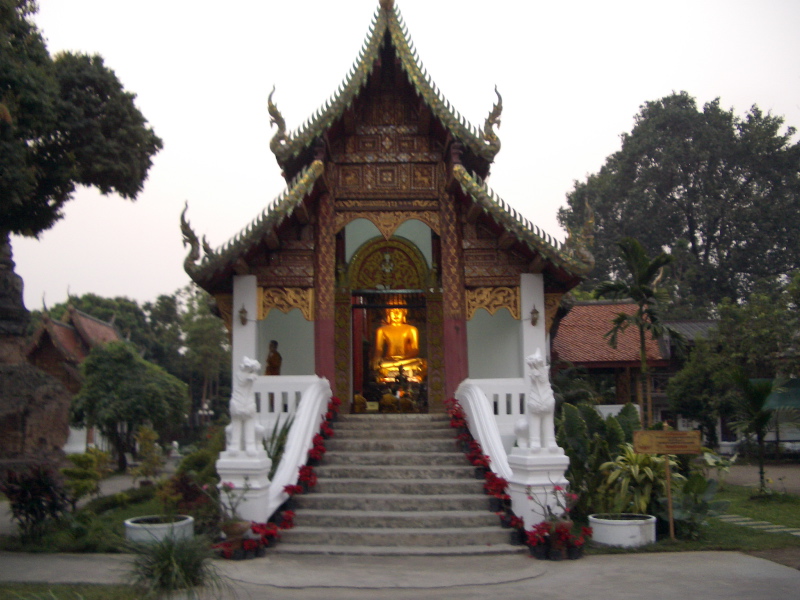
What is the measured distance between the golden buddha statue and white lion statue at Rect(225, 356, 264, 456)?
6.13 meters

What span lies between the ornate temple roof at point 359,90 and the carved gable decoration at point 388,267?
6.81ft

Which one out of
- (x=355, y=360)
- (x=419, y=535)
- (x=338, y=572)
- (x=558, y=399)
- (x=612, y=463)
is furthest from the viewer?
(x=355, y=360)

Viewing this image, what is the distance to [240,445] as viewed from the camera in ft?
25.0

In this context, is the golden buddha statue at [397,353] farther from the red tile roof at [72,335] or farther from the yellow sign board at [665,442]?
the red tile roof at [72,335]

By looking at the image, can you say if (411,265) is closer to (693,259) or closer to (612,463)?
(612,463)

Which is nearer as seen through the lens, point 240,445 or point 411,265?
point 240,445

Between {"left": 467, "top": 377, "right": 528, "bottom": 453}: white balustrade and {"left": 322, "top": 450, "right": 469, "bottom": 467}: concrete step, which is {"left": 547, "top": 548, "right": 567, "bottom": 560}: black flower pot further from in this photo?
{"left": 467, "top": 377, "right": 528, "bottom": 453}: white balustrade

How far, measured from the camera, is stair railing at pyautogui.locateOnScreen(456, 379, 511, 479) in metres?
8.51

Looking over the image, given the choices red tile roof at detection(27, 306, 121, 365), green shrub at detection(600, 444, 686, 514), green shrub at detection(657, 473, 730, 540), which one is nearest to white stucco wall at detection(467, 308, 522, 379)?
green shrub at detection(600, 444, 686, 514)

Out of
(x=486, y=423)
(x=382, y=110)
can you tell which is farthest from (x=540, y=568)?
(x=382, y=110)

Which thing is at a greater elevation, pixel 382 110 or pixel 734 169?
pixel 734 169

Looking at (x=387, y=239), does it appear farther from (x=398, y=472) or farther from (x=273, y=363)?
(x=398, y=472)

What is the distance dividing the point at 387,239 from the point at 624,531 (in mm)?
5678

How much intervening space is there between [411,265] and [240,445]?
5630mm
